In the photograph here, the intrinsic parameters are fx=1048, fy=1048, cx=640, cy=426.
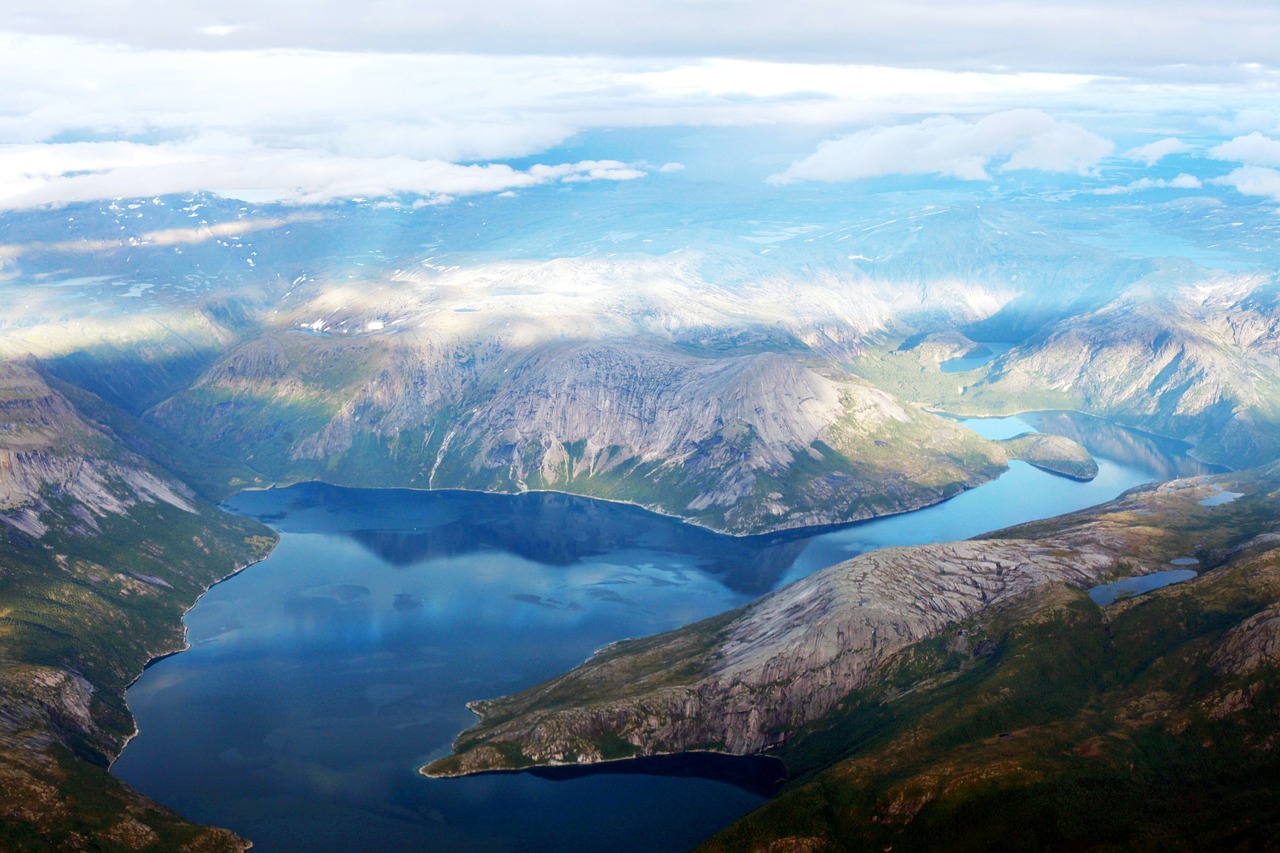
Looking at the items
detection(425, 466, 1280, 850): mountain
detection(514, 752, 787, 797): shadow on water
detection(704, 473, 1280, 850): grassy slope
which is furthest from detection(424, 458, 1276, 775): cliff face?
detection(704, 473, 1280, 850): grassy slope

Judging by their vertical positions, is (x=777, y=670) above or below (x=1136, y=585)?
below

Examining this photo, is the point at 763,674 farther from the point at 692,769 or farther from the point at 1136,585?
the point at 1136,585

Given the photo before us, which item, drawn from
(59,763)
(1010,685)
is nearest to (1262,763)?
(1010,685)

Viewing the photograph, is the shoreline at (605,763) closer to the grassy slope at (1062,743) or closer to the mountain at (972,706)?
the mountain at (972,706)

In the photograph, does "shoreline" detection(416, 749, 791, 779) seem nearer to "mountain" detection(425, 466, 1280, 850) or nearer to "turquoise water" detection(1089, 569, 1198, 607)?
"mountain" detection(425, 466, 1280, 850)

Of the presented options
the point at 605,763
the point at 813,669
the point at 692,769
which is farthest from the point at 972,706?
the point at 605,763

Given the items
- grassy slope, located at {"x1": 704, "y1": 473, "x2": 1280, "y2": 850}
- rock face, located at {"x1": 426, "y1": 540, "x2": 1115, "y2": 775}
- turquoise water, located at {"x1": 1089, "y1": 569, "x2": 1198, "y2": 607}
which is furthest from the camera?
turquoise water, located at {"x1": 1089, "y1": 569, "x2": 1198, "y2": 607}

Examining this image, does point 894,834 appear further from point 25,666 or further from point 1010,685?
point 25,666
